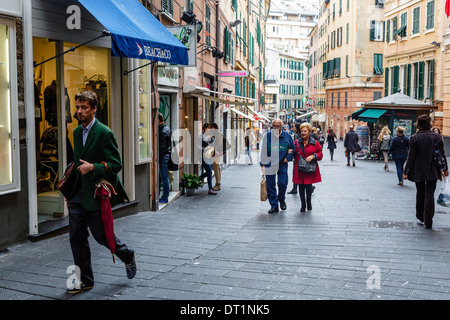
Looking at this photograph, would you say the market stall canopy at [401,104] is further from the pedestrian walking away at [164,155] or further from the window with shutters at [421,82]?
the pedestrian walking away at [164,155]

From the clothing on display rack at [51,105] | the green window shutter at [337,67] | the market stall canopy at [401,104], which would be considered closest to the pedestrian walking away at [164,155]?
the clothing on display rack at [51,105]

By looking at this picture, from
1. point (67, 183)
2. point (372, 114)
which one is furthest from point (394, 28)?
point (67, 183)

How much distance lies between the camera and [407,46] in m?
33.6

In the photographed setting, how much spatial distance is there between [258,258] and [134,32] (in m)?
3.73

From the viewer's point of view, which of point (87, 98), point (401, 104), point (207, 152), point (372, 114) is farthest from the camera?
point (372, 114)

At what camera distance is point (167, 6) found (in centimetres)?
1259

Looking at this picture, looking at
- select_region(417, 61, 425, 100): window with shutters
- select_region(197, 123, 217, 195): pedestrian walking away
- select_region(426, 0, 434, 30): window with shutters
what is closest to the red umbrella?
select_region(197, 123, 217, 195): pedestrian walking away

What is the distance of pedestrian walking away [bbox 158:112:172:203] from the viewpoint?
1148cm

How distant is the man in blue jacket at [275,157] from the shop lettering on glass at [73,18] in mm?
4020

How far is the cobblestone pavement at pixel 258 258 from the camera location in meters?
5.34

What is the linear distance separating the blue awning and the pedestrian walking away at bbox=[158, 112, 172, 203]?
7.46 ft

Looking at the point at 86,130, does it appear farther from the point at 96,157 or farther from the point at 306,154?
the point at 306,154

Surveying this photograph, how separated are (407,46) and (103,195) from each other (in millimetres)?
31639
